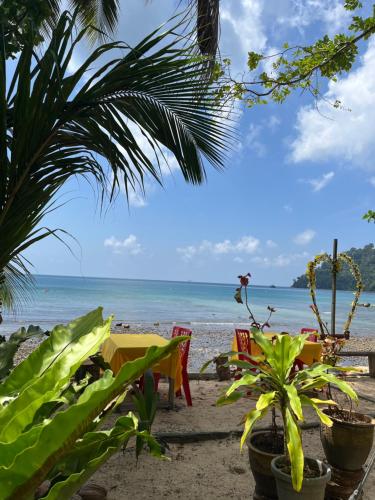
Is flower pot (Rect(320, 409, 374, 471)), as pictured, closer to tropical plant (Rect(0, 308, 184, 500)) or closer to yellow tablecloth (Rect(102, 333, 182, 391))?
yellow tablecloth (Rect(102, 333, 182, 391))

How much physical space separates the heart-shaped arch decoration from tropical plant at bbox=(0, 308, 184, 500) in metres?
2.18

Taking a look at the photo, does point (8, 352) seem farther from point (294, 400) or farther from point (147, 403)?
point (294, 400)

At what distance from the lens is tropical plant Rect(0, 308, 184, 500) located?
58 cm

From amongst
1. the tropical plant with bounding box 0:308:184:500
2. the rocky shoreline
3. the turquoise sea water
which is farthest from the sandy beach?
the rocky shoreline

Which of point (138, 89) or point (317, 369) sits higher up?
point (138, 89)

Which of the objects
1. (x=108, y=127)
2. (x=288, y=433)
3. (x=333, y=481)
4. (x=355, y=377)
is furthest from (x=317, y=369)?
(x=355, y=377)

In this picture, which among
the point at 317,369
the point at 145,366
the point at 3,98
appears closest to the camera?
the point at 145,366

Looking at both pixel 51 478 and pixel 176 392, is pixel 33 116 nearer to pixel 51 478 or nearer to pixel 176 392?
pixel 51 478

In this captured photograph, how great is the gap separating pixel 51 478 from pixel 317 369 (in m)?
1.64

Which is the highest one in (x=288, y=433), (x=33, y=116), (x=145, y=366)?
(x=33, y=116)

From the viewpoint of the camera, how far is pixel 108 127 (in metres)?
2.02

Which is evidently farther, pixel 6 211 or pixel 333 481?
pixel 333 481

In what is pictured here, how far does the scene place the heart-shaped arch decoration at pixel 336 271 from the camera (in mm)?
2896

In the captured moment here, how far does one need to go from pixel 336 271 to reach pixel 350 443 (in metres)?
1.49
